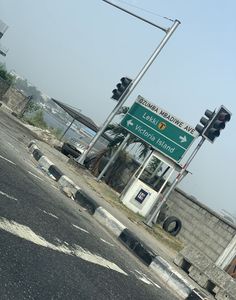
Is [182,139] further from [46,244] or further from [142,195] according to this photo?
[46,244]

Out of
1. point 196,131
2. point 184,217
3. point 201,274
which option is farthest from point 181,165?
point 201,274

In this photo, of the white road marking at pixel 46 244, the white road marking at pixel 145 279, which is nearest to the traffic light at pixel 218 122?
the white road marking at pixel 145 279

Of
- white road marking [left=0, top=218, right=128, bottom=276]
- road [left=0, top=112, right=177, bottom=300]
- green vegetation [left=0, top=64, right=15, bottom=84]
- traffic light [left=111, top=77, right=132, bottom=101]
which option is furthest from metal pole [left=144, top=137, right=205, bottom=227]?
green vegetation [left=0, top=64, right=15, bottom=84]

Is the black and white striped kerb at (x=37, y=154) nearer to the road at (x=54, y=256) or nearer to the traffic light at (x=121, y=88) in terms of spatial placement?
the traffic light at (x=121, y=88)

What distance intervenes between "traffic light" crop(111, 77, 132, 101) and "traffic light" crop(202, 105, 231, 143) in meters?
4.31

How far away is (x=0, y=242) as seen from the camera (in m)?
5.33

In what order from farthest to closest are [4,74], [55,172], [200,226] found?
[4,74], [200,226], [55,172]

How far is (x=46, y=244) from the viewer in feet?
21.0

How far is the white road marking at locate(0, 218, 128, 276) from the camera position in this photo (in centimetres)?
600

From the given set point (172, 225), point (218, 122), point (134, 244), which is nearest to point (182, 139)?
point (218, 122)

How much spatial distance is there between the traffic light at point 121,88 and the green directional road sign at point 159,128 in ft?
4.22

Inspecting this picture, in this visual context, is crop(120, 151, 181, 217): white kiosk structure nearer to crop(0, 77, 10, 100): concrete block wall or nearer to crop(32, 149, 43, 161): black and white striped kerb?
crop(32, 149, 43, 161): black and white striped kerb

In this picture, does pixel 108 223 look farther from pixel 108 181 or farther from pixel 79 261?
pixel 108 181

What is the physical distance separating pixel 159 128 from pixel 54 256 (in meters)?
14.3
